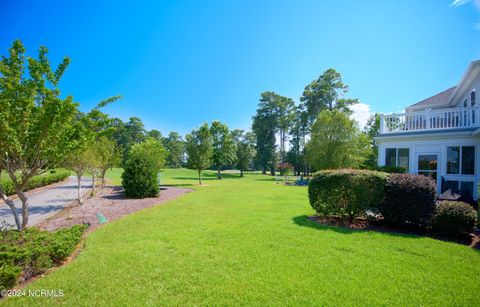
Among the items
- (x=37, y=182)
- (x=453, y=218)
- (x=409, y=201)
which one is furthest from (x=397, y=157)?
(x=37, y=182)

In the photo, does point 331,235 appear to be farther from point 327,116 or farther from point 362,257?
point 327,116

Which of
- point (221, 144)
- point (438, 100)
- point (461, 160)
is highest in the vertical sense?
point (438, 100)

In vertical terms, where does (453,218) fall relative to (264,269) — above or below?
above

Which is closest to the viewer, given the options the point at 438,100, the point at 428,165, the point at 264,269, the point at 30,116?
the point at 264,269

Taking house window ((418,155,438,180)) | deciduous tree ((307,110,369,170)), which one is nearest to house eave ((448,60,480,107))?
house window ((418,155,438,180))

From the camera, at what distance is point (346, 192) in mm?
7172

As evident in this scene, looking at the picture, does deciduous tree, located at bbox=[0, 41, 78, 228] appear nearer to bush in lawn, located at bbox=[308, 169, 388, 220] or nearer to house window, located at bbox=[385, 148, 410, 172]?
bush in lawn, located at bbox=[308, 169, 388, 220]

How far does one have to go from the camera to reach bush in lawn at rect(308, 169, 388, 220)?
22.6 ft

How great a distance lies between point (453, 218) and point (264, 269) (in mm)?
5565

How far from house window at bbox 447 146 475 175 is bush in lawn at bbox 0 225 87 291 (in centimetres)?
1406

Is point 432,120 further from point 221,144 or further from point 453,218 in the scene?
point 221,144

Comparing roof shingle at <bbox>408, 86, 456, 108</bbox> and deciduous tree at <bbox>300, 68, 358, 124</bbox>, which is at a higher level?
deciduous tree at <bbox>300, 68, 358, 124</bbox>

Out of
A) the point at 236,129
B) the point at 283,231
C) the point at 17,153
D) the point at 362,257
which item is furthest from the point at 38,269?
the point at 236,129

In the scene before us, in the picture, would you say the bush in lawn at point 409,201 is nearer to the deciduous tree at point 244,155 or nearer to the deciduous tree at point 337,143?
the deciduous tree at point 337,143
